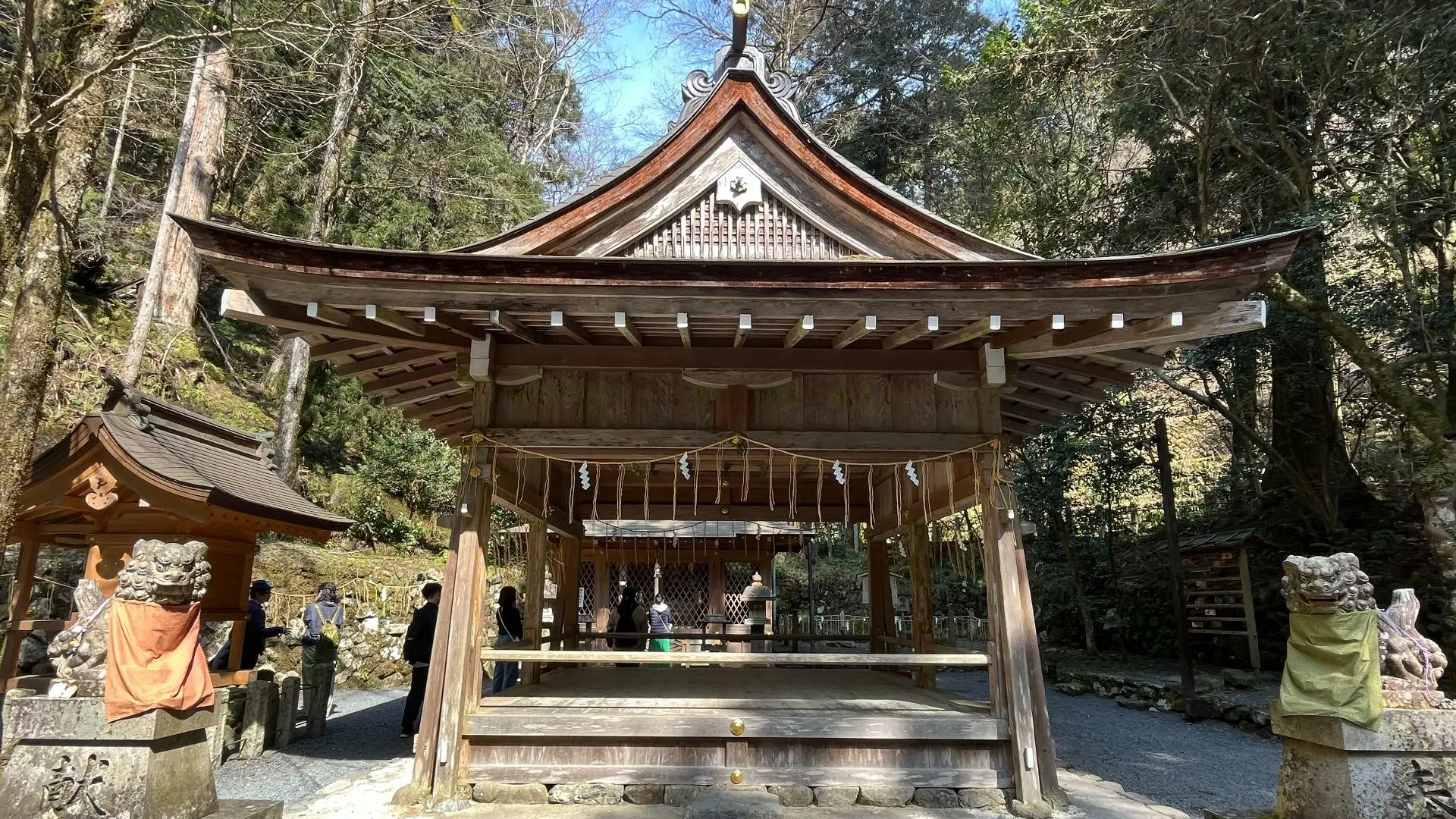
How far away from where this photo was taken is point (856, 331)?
214 inches

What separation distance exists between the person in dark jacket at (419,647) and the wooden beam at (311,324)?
10.8 ft

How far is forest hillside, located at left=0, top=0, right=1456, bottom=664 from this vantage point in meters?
8.51

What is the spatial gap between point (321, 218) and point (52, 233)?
8988mm

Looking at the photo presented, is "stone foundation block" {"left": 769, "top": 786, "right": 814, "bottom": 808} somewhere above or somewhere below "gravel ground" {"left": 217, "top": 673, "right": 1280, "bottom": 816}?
above

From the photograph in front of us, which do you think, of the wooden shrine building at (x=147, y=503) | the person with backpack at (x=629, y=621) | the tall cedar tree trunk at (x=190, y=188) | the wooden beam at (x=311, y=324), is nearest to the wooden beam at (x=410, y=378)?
the wooden beam at (x=311, y=324)

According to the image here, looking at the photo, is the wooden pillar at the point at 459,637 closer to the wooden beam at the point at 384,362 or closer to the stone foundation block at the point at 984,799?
the wooden beam at the point at 384,362

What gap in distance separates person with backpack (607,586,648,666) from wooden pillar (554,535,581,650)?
1.64 metres

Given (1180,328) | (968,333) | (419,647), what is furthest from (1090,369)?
(419,647)

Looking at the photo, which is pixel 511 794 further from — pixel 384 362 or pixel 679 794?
pixel 384 362

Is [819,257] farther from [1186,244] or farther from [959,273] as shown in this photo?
[1186,244]

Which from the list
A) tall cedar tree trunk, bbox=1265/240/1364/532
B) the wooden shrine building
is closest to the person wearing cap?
the wooden shrine building

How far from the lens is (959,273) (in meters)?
5.03

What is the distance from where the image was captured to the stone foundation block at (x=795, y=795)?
5344mm

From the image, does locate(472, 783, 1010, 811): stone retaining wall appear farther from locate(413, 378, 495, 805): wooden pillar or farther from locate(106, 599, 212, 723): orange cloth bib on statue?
locate(106, 599, 212, 723): orange cloth bib on statue
